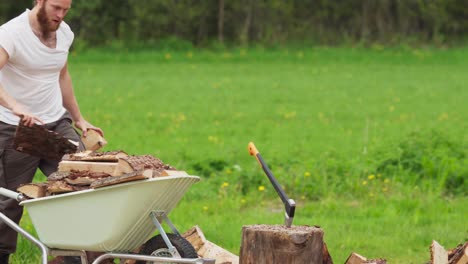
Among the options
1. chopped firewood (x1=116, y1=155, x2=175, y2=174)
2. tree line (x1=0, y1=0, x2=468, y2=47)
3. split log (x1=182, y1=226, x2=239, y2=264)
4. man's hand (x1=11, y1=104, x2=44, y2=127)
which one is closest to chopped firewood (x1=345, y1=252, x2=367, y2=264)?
split log (x1=182, y1=226, x2=239, y2=264)

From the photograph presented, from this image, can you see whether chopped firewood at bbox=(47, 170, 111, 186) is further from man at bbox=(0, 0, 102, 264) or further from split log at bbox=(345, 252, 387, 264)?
split log at bbox=(345, 252, 387, 264)

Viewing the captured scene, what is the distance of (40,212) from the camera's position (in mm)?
5652

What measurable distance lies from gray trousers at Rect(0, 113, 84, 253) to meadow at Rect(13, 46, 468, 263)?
89cm

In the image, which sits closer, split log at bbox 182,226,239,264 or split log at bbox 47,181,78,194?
split log at bbox 47,181,78,194

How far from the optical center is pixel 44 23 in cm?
626

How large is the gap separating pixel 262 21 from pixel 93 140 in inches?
1145

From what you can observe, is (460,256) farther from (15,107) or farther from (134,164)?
(15,107)

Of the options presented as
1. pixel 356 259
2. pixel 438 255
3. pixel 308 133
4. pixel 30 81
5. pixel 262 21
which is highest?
pixel 30 81

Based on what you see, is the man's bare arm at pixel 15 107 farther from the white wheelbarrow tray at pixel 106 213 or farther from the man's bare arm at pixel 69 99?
the man's bare arm at pixel 69 99

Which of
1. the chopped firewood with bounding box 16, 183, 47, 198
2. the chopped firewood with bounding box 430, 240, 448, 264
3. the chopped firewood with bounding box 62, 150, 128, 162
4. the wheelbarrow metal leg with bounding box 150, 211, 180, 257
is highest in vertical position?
the chopped firewood with bounding box 62, 150, 128, 162

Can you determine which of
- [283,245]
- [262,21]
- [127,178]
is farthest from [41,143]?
[262,21]

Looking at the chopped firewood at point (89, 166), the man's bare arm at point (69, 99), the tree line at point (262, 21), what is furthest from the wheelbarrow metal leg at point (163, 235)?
the tree line at point (262, 21)

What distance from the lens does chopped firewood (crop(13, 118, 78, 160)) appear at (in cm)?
596

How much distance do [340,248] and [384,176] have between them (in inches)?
Result: 108
